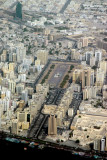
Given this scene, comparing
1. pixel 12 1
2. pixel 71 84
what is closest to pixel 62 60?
pixel 71 84

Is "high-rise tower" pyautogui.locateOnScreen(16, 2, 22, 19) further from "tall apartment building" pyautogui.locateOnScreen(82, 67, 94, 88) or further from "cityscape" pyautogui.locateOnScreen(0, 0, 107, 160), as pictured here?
"tall apartment building" pyautogui.locateOnScreen(82, 67, 94, 88)

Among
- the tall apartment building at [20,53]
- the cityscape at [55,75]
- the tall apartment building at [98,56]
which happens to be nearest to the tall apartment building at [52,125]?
the cityscape at [55,75]

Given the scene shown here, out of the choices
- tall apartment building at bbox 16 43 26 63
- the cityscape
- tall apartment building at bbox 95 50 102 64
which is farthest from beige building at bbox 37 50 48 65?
tall apartment building at bbox 95 50 102 64

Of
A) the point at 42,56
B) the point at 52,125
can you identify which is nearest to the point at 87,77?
the point at 42,56

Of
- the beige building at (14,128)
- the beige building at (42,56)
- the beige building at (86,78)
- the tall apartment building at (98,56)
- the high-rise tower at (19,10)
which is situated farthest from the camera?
the high-rise tower at (19,10)

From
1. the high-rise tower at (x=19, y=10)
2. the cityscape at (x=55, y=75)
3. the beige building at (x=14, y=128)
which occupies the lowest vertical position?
the beige building at (x=14, y=128)

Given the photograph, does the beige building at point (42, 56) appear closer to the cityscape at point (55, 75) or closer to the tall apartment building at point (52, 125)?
the cityscape at point (55, 75)

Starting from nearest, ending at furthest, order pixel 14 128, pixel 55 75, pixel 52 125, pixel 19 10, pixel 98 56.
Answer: pixel 52 125, pixel 14 128, pixel 55 75, pixel 98 56, pixel 19 10

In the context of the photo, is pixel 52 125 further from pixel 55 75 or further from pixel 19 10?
pixel 19 10

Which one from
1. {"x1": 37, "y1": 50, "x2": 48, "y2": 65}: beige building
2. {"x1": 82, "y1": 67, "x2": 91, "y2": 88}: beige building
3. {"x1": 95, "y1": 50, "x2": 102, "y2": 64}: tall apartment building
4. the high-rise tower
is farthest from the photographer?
the high-rise tower
